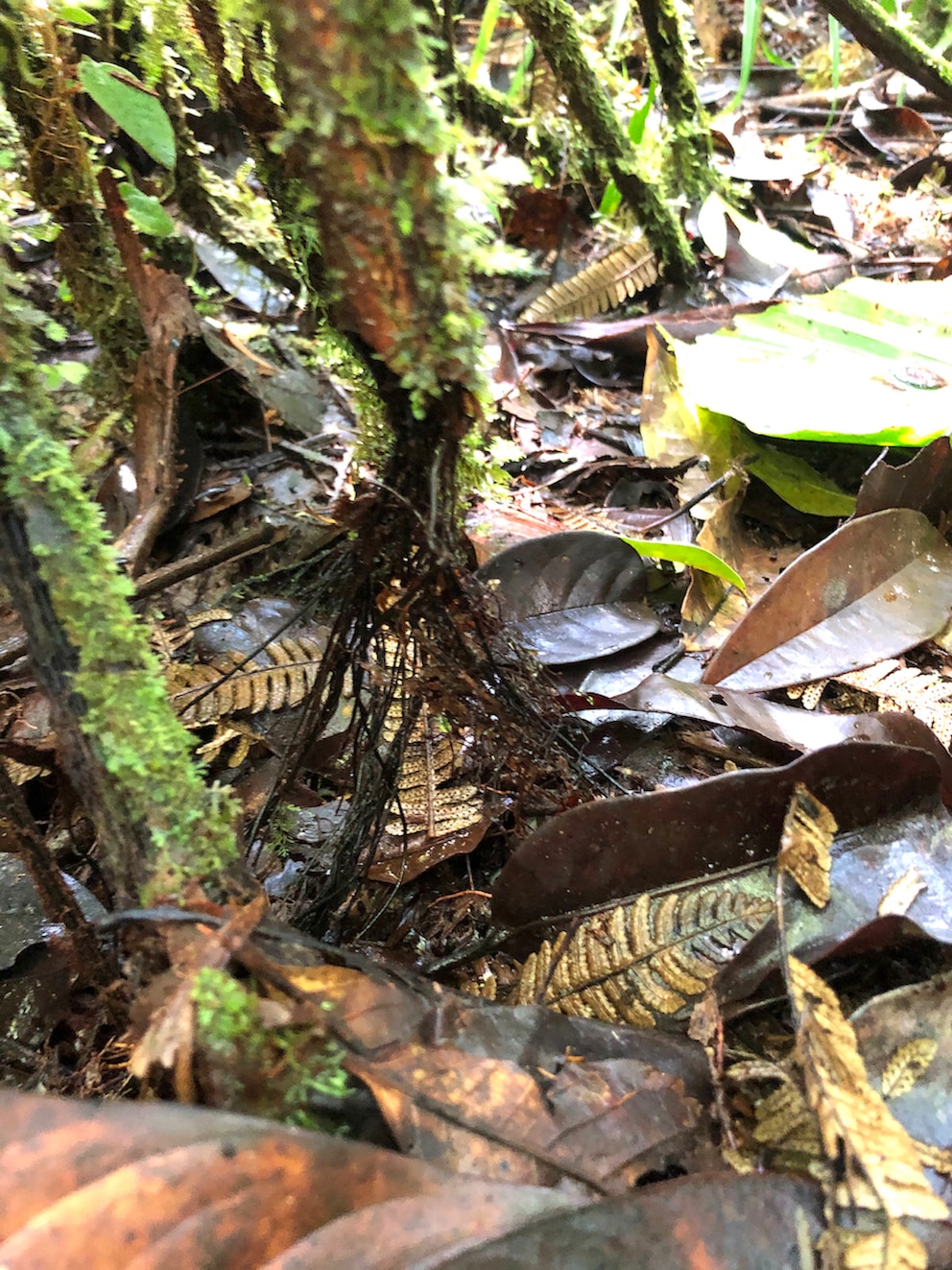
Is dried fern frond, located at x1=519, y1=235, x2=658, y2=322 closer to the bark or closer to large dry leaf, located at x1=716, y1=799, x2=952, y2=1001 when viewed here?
the bark

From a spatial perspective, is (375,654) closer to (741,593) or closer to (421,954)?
(421,954)

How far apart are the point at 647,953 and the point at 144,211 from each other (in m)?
1.42

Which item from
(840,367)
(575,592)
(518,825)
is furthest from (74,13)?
(840,367)

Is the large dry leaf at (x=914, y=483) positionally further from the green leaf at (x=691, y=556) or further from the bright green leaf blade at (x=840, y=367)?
the green leaf at (x=691, y=556)

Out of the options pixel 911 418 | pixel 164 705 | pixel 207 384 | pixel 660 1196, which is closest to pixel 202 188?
pixel 207 384

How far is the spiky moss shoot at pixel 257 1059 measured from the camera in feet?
2.09

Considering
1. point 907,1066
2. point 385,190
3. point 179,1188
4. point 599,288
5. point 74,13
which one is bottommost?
point 907,1066

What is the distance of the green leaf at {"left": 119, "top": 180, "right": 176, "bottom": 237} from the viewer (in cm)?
138

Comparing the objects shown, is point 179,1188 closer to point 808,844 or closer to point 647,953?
point 647,953

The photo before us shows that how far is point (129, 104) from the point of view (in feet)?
3.84

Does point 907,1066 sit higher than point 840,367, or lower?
lower

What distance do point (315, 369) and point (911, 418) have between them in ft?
4.51

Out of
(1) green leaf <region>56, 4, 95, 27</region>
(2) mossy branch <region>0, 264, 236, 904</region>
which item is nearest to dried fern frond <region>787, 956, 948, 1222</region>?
(2) mossy branch <region>0, 264, 236, 904</region>

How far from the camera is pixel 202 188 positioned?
5.39 feet
